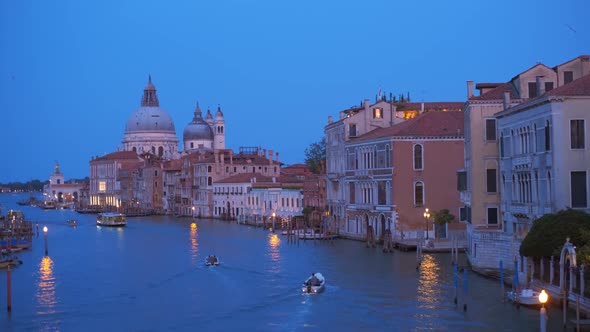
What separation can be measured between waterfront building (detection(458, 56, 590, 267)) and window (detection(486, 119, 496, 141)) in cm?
3

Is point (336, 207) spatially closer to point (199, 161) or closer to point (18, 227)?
point (18, 227)

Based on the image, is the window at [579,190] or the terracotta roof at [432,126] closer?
the window at [579,190]

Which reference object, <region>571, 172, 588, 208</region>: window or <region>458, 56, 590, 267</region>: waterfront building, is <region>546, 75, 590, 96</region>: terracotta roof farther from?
<region>571, 172, 588, 208</region>: window

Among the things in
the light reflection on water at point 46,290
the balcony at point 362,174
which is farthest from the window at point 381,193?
the light reflection on water at point 46,290

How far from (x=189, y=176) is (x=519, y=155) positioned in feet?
167

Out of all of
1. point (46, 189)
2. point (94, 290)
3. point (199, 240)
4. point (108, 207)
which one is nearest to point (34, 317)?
point (94, 290)

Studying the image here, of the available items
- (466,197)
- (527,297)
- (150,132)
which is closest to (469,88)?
(466,197)

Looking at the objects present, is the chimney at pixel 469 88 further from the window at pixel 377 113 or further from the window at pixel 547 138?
the window at pixel 377 113

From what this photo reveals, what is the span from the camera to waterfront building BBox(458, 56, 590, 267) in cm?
1995

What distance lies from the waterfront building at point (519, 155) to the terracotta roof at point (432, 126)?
4.70m

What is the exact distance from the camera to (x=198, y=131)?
9169 cm

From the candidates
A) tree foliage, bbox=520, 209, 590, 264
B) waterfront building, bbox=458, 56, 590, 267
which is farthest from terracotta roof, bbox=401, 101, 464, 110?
tree foliage, bbox=520, 209, 590, 264

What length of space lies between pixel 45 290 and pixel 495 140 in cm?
1187

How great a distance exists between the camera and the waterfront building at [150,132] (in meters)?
105
